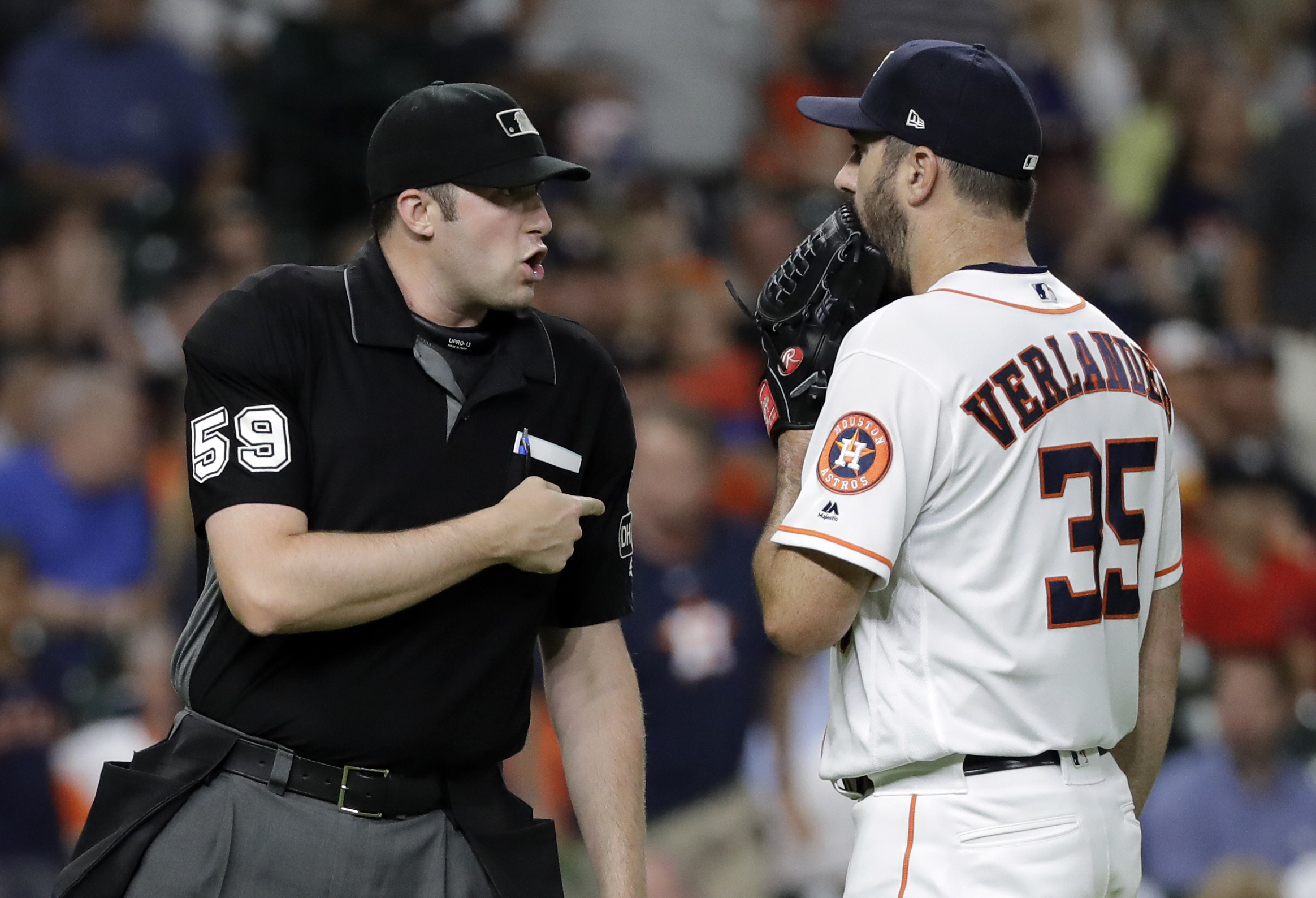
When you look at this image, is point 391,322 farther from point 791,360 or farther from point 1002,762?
point 1002,762

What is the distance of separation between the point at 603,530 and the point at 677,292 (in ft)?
14.6

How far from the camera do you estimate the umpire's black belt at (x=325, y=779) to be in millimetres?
2777

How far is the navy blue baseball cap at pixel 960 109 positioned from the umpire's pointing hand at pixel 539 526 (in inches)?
34.6

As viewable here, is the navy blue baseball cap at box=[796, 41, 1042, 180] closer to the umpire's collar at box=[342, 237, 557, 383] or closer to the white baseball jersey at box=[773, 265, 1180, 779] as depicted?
the white baseball jersey at box=[773, 265, 1180, 779]

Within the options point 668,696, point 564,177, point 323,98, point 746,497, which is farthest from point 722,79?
point 564,177

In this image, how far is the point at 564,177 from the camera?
3023 millimetres

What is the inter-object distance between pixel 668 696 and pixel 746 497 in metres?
1.25

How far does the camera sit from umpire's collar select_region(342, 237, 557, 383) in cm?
289

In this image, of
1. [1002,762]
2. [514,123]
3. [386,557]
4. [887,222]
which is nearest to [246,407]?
[386,557]

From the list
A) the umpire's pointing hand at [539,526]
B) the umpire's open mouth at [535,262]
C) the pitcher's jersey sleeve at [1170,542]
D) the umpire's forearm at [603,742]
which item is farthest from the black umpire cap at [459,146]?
the pitcher's jersey sleeve at [1170,542]

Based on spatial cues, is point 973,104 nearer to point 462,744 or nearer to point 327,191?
point 462,744

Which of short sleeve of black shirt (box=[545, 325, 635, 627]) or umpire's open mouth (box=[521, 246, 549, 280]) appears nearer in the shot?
umpire's open mouth (box=[521, 246, 549, 280])

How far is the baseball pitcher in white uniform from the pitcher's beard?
25mm

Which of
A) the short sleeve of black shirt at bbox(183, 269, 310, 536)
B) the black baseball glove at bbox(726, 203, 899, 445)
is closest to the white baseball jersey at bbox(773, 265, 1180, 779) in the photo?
the black baseball glove at bbox(726, 203, 899, 445)
